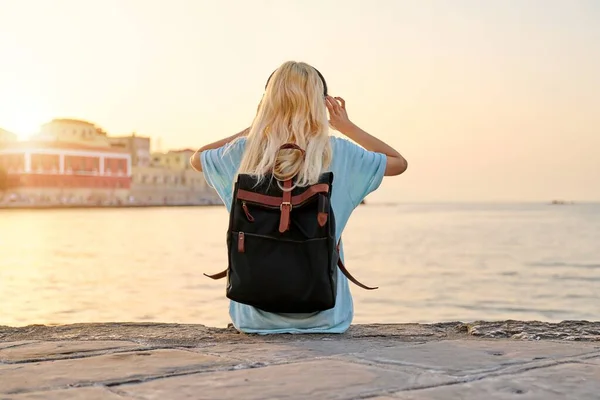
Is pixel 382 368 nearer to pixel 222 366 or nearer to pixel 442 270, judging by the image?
pixel 222 366

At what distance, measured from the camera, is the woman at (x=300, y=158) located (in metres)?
2.41

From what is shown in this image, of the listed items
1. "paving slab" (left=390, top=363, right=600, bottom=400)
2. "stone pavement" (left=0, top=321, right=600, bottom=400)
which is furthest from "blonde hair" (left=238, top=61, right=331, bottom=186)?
"paving slab" (left=390, top=363, right=600, bottom=400)

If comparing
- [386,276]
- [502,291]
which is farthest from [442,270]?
[502,291]

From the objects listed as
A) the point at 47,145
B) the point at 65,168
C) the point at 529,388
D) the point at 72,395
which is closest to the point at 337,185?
the point at 529,388

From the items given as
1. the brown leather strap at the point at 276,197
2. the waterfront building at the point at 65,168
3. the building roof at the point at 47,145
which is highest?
the building roof at the point at 47,145

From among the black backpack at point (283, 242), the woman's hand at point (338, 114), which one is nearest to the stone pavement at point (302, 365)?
the black backpack at point (283, 242)

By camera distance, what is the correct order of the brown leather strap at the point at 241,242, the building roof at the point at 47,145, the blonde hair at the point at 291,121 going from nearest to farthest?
the brown leather strap at the point at 241,242 < the blonde hair at the point at 291,121 < the building roof at the point at 47,145

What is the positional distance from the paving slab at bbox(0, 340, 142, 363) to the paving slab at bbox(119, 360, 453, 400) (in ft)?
1.42

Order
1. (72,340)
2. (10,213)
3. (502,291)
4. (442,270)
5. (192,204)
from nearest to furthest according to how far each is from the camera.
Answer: (72,340)
(502,291)
(442,270)
(10,213)
(192,204)

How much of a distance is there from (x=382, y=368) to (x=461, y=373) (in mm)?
161

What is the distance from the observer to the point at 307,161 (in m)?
2.37

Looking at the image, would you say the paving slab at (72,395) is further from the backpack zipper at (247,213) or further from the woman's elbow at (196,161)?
the woman's elbow at (196,161)

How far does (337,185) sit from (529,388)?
106cm

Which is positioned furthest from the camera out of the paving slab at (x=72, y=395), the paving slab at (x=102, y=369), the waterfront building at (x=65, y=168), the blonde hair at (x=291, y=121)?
the waterfront building at (x=65, y=168)
